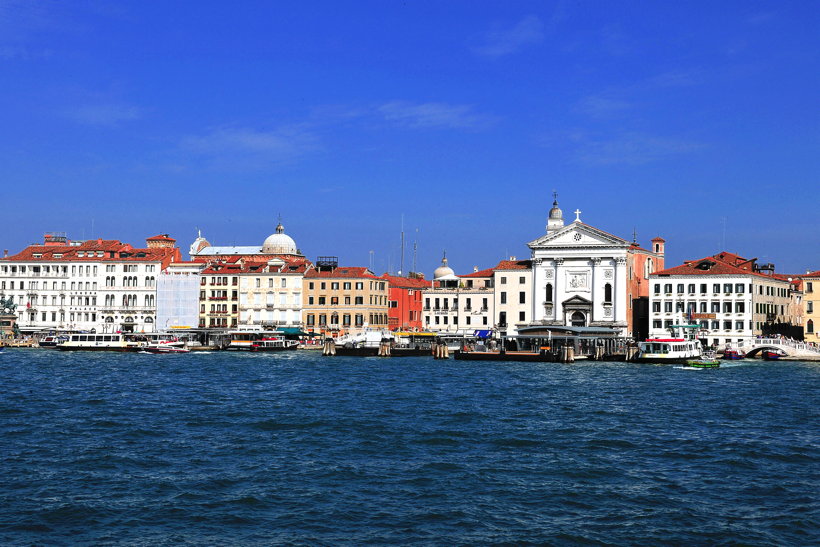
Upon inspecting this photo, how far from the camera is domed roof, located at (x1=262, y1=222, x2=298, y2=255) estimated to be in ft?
316

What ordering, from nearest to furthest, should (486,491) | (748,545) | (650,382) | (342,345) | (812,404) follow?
(748,545)
(486,491)
(812,404)
(650,382)
(342,345)

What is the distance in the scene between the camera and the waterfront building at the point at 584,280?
239 ft

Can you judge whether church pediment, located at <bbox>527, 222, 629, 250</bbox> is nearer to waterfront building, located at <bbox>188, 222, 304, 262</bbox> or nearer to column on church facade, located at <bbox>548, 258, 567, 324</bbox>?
column on church facade, located at <bbox>548, 258, 567, 324</bbox>

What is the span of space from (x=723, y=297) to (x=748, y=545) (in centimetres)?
5853

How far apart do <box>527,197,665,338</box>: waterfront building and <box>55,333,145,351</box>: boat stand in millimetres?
31224

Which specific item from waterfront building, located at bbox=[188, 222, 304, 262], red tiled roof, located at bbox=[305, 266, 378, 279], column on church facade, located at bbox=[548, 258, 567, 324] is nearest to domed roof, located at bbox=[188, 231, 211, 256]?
waterfront building, located at bbox=[188, 222, 304, 262]

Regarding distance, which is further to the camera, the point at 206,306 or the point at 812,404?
the point at 206,306

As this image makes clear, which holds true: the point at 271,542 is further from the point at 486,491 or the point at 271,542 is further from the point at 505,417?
the point at 505,417

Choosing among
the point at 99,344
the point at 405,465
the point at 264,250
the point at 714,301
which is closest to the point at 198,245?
the point at 264,250

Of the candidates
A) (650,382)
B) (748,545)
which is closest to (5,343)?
(650,382)

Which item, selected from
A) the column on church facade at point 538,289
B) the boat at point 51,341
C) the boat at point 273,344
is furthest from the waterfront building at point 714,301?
the boat at point 51,341

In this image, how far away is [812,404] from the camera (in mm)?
33344

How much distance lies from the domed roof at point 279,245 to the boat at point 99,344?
26.1 metres

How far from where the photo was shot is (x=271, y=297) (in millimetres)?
82688
